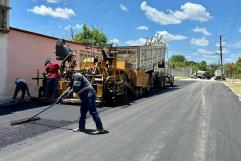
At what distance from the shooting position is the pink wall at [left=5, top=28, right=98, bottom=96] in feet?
61.4

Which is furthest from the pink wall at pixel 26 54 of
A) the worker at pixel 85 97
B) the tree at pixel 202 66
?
the tree at pixel 202 66

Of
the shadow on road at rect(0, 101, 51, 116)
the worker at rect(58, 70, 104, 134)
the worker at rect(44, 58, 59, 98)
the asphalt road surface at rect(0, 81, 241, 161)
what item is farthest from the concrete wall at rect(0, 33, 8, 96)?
the worker at rect(58, 70, 104, 134)

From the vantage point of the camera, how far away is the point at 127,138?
32.2 ft

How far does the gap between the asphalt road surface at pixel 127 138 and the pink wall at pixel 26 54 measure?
4499 millimetres

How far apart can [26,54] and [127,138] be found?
1144cm

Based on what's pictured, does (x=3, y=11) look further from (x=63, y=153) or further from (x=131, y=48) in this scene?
(x=63, y=153)

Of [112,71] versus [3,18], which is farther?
[112,71]

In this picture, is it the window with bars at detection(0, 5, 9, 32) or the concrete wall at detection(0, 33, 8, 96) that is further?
the concrete wall at detection(0, 33, 8, 96)

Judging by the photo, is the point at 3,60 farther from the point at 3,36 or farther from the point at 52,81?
the point at 52,81

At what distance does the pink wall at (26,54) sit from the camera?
18.7 metres

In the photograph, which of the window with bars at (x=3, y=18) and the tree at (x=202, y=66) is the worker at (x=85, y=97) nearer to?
the window with bars at (x=3, y=18)

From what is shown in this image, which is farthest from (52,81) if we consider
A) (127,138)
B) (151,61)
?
(151,61)

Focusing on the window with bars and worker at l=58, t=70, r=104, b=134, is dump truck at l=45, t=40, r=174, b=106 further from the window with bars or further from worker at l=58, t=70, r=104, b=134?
worker at l=58, t=70, r=104, b=134

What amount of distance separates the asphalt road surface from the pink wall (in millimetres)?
4499
